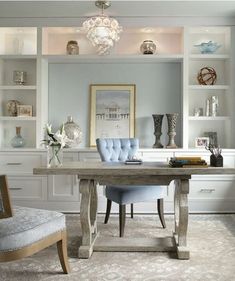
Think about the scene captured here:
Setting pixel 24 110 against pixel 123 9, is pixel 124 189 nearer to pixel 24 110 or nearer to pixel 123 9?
pixel 24 110

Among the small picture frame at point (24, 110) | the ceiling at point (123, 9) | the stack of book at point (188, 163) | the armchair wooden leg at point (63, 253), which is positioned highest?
the ceiling at point (123, 9)

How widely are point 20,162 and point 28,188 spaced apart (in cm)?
33

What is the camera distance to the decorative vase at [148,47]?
4449 mm

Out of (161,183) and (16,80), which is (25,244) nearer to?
(161,183)

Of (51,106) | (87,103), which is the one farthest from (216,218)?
(51,106)

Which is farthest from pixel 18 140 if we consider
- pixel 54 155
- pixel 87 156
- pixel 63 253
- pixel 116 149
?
pixel 63 253

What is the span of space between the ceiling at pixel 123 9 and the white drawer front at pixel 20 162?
171 cm

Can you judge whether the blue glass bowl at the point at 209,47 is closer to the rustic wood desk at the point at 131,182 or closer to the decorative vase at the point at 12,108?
the rustic wood desk at the point at 131,182

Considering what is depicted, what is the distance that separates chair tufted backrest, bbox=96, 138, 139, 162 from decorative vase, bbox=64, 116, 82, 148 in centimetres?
81

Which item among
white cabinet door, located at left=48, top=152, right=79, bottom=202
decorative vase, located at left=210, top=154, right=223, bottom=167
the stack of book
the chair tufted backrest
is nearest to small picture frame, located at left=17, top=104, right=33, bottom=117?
white cabinet door, located at left=48, top=152, right=79, bottom=202

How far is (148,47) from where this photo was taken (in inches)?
175

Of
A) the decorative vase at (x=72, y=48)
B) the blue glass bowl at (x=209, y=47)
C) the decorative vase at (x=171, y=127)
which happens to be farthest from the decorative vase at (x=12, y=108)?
the blue glass bowl at (x=209, y=47)

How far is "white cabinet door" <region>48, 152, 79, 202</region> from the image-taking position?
4277 millimetres

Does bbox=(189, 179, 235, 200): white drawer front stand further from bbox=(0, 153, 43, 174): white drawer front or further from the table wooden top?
bbox=(0, 153, 43, 174): white drawer front
